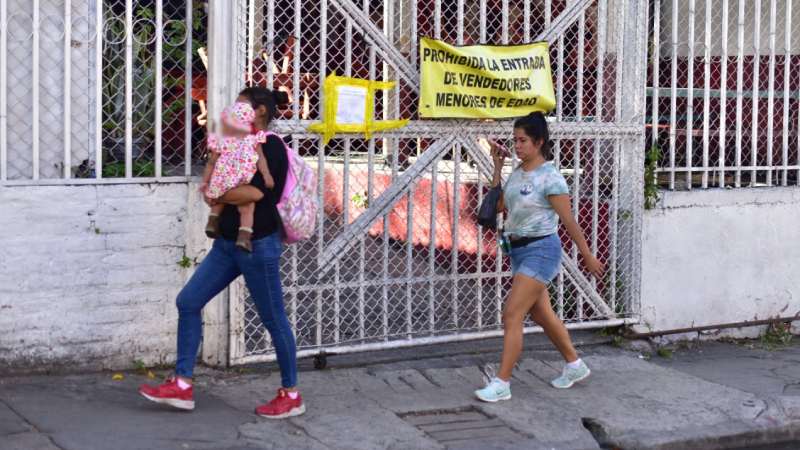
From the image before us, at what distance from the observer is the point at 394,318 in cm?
765

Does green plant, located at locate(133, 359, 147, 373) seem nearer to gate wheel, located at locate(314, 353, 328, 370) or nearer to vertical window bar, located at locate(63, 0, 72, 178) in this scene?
gate wheel, located at locate(314, 353, 328, 370)

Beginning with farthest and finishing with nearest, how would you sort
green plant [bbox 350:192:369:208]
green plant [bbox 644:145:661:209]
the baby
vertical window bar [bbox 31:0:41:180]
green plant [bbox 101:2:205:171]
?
green plant [bbox 644:145:661:209] < green plant [bbox 350:192:369:208] < green plant [bbox 101:2:205:171] < vertical window bar [bbox 31:0:41:180] < the baby

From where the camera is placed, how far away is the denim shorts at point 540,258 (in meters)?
6.44

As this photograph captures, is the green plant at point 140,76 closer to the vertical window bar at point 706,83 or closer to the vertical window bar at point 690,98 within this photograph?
the vertical window bar at point 690,98

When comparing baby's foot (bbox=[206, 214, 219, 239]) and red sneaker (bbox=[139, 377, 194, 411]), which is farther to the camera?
red sneaker (bbox=[139, 377, 194, 411])

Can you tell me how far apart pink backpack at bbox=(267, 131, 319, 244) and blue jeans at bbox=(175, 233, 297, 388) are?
9cm

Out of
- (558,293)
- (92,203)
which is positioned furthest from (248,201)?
(558,293)

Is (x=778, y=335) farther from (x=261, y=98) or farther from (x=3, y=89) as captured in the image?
(x=3, y=89)

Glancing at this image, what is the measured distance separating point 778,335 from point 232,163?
512 centimetres

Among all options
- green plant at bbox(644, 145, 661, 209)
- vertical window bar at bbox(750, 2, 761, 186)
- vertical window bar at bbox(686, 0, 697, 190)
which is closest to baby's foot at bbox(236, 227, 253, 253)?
green plant at bbox(644, 145, 661, 209)

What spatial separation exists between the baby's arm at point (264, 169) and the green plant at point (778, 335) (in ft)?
15.5

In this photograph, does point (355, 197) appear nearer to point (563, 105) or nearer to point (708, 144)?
point (563, 105)

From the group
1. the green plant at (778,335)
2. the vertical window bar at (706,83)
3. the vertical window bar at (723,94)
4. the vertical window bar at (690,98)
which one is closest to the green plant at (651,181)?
the vertical window bar at (690,98)

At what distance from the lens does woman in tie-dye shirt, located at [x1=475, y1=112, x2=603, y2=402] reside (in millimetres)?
6340
